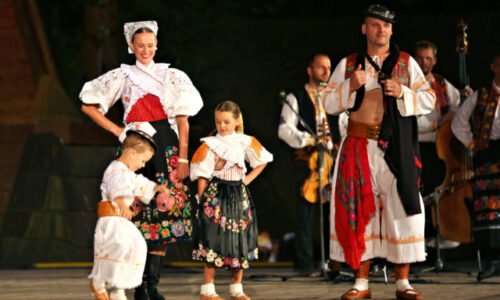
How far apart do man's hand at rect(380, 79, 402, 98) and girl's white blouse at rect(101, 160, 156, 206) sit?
5.27 ft

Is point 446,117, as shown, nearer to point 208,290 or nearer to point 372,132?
point 372,132

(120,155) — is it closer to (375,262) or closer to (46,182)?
(375,262)

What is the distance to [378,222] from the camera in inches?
243

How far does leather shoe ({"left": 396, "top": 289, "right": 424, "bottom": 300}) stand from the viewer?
602 cm

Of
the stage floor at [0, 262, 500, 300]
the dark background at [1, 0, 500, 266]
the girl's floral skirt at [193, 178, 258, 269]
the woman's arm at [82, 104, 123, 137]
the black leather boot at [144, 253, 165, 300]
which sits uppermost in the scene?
the dark background at [1, 0, 500, 266]

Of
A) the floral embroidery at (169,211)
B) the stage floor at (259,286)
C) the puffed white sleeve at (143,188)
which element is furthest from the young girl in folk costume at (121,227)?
the stage floor at (259,286)

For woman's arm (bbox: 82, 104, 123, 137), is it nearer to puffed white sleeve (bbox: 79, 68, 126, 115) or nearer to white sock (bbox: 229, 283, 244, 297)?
puffed white sleeve (bbox: 79, 68, 126, 115)

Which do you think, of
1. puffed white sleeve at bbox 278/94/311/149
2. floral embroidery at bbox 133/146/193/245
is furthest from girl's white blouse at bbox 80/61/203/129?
puffed white sleeve at bbox 278/94/311/149

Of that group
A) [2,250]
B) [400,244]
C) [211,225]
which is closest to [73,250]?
[2,250]

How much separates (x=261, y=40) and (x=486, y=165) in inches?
231

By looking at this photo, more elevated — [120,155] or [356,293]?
[120,155]

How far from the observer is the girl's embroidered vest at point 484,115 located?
24.2 feet

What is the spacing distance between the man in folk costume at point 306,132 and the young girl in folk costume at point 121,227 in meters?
2.90

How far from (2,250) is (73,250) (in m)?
0.70
